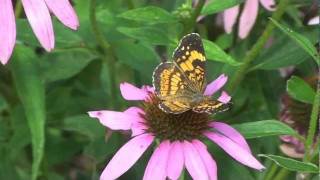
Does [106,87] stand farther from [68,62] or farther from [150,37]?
[150,37]

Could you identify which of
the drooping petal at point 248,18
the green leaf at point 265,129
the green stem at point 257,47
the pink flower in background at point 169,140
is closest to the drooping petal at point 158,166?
the pink flower in background at point 169,140

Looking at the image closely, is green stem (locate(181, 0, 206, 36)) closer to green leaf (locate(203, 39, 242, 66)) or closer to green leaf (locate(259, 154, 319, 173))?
green leaf (locate(203, 39, 242, 66))

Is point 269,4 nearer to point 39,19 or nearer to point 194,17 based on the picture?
point 194,17

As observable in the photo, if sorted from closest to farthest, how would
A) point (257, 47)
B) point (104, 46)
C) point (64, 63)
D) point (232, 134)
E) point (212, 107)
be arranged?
point (212, 107) < point (232, 134) < point (257, 47) < point (104, 46) < point (64, 63)

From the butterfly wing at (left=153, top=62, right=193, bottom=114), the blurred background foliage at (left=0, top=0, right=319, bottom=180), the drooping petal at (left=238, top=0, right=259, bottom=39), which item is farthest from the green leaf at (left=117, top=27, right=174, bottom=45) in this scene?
the drooping petal at (left=238, top=0, right=259, bottom=39)

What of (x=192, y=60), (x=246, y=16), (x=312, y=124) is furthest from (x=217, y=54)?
(x=246, y=16)

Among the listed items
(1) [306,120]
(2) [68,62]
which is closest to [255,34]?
(1) [306,120]
